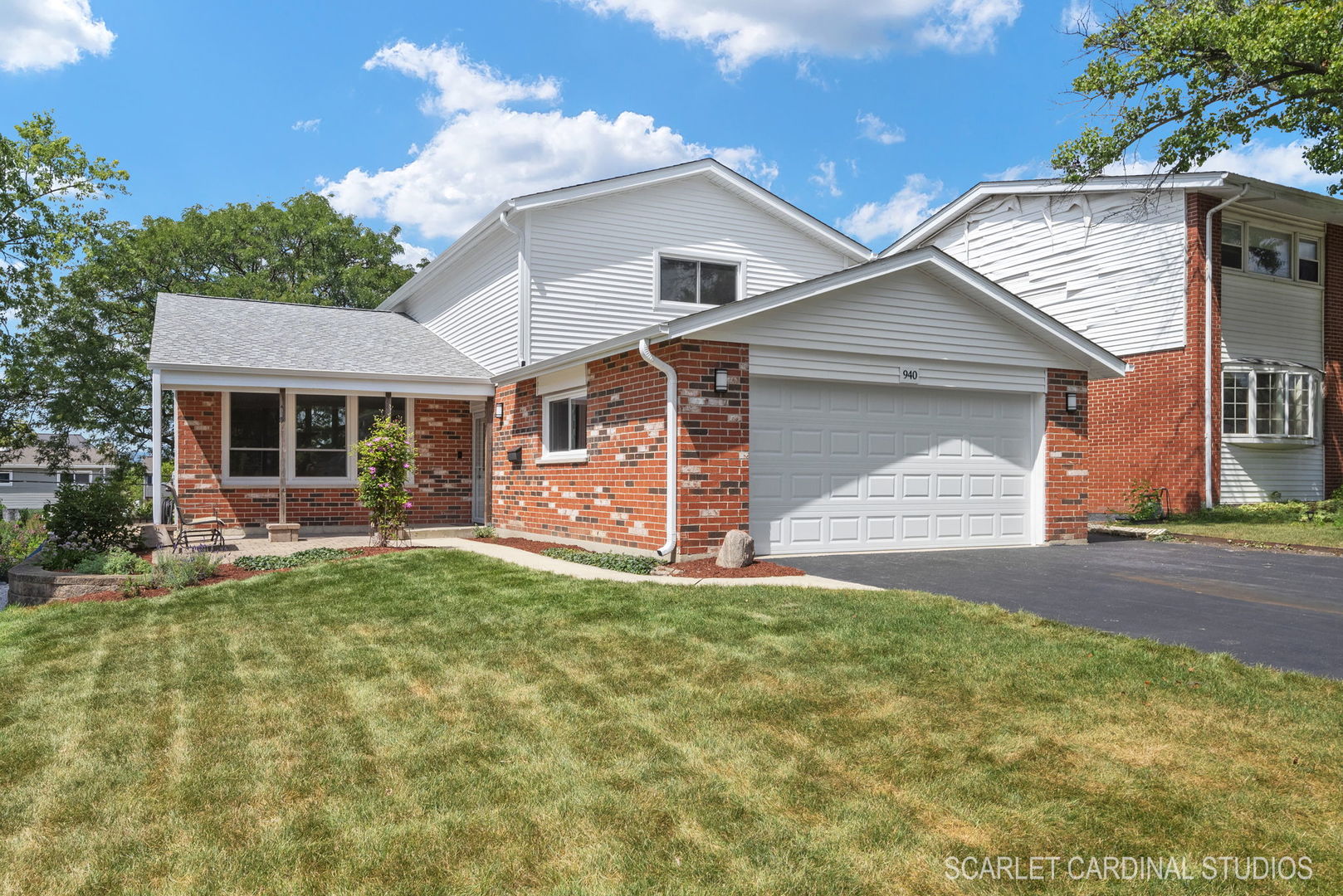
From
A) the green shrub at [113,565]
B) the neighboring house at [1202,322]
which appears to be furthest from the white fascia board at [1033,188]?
the green shrub at [113,565]

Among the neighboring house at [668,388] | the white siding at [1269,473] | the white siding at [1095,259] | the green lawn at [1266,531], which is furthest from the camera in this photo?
the white siding at [1269,473]

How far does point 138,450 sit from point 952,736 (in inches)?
1265

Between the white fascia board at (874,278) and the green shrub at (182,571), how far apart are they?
509 centimetres

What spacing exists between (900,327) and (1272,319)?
11668mm

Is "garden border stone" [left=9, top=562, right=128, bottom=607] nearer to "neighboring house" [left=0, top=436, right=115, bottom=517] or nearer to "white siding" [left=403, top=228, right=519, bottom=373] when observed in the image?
"white siding" [left=403, top=228, right=519, bottom=373]

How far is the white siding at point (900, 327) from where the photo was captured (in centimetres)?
1058

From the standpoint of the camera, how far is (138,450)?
29.7m

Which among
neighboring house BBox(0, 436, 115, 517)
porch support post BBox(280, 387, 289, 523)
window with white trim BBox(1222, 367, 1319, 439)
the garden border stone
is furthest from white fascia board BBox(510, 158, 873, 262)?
neighboring house BBox(0, 436, 115, 517)

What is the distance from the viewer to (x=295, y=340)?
16047mm

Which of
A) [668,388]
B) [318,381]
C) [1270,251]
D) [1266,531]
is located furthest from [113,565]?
[1270,251]

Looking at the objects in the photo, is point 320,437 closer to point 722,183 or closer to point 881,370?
point 722,183

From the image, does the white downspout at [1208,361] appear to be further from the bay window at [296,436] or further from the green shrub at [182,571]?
the green shrub at [182,571]

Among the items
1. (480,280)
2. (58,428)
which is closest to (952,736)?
(480,280)

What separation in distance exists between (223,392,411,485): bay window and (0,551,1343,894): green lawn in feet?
28.4
